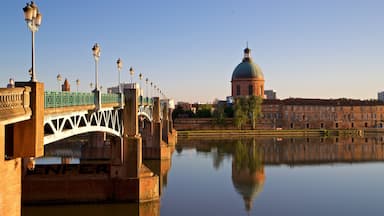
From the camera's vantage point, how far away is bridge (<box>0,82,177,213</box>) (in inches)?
536

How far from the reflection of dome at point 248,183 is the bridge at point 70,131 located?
6.68 meters

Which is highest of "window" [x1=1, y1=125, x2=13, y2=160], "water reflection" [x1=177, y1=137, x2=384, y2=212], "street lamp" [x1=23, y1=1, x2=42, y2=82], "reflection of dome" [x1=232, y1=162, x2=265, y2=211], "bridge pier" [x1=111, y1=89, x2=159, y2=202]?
"street lamp" [x1=23, y1=1, x2=42, y2=82]

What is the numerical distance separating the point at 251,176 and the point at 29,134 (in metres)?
30.5

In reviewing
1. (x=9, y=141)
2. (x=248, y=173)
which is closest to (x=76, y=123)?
(x=9, y=141)

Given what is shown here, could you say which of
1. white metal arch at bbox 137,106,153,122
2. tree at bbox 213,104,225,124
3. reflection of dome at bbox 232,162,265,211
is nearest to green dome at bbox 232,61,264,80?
tree at bbox 213,104,225,124

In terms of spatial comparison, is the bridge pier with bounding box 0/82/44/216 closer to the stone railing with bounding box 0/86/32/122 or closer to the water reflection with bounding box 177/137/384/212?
the stone railing with bounding box 0/86/32/122

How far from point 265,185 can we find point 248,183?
1531mm

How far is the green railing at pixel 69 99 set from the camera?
720 inches

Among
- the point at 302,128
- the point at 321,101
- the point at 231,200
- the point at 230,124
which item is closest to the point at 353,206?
the point at 231,200

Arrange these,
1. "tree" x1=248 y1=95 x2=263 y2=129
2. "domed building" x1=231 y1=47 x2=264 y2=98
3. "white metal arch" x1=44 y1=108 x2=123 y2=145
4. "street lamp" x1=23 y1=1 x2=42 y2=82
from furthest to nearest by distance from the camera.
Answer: "domed building" x1=231 y1=47 x2=264 y2=98 < "tree" x1=248 y1=95 x2=263 y2=129 < "white metal arch" x1=44 y1=108 x2=123 y2=145 < "street lamp" x1=23 y1=1 x2=42 y2=82

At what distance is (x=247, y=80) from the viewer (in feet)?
390

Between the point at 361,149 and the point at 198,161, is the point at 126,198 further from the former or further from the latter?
the point at 361,149

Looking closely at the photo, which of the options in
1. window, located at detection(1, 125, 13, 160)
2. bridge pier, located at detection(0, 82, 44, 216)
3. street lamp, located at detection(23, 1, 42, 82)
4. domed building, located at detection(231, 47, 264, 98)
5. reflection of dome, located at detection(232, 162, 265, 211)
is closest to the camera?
bridge pier, located at detection(0, 82, 44, 216)

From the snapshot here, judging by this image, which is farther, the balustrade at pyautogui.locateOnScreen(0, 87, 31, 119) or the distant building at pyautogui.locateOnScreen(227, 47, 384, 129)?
the distant building at pyautogui.locateOnScreen(227, 47, 384, 129)
